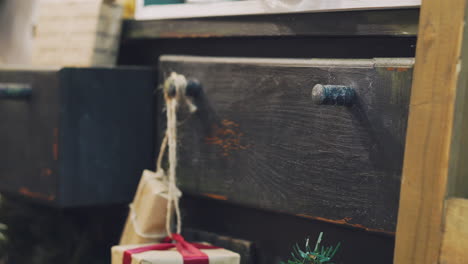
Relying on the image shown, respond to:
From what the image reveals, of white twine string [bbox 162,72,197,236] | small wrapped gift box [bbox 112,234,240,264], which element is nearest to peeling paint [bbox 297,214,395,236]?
small wrapped gift box [bbox 112,234,240,264]

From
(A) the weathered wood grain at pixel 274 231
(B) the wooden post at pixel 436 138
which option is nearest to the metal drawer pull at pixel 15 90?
(A) the weathered wood grain at pixel 274 231

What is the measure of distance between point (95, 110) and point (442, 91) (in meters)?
0.81

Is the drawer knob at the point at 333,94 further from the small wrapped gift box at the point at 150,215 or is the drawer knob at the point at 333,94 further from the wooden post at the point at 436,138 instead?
the small wrapped gift box at the point at 150,215

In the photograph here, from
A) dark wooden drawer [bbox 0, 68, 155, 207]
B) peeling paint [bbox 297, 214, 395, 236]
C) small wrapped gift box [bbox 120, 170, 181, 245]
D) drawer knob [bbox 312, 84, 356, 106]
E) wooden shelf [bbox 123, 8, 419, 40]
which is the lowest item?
small wrapped gift box [bbox 120, 170, 181, 245]

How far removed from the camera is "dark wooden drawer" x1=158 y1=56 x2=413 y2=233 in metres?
0.93

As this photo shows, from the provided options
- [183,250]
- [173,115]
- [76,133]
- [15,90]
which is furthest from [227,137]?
[15,90]

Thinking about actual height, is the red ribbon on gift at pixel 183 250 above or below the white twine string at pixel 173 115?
below

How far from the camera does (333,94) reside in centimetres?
94

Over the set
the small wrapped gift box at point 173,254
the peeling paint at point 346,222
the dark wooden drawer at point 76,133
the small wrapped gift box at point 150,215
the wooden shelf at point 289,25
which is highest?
the wooden shelf at point 289,25

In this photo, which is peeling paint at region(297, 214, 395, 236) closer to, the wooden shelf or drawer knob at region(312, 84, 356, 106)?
drawer knob at region(312, 84, 356, 106)

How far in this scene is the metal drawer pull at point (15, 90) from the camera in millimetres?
1331

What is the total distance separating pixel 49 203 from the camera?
1.33 m

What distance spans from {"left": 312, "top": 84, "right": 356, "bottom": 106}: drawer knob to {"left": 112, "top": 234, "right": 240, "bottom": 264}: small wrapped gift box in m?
0.33

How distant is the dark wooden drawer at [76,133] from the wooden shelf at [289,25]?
0.11 m
